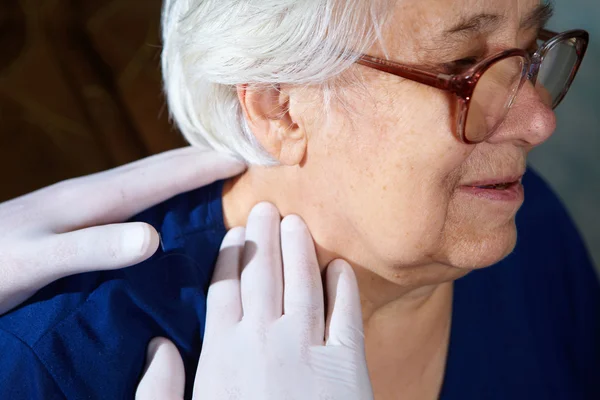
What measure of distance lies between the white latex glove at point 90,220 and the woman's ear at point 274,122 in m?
0.13

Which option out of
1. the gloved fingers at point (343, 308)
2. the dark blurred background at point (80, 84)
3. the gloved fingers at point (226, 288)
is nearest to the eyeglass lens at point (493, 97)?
the gloved fingers at point (343, 308)

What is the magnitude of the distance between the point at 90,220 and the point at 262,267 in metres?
0.28

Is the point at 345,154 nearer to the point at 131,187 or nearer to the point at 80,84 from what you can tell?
the point at 131,187

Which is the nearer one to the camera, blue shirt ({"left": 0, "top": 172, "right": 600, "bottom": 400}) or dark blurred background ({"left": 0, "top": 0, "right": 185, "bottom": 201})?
blue shirt ({"left": 0, "top": 172, "right": 600, "bottom": 400})

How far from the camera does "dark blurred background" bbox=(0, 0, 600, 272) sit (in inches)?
67.8

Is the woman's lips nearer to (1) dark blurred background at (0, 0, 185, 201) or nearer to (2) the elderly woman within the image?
(2) the elderly woman

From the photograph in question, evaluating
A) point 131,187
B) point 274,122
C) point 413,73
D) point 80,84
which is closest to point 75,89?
point 80,84

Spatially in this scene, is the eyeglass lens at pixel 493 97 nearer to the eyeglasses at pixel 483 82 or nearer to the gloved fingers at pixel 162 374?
the eyeglasses at pixel 483 82

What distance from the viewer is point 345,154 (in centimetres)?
101

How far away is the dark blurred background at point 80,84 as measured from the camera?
67.8 inches

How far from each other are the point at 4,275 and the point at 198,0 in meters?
0.49

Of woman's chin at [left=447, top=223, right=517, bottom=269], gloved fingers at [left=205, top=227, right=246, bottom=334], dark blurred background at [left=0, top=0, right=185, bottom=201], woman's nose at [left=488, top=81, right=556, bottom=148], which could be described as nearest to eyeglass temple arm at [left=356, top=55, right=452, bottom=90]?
woman's nose at [left=488, top=81, right=556, bottom=148]

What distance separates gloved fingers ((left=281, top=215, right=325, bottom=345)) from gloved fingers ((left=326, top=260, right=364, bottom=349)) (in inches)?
0.7

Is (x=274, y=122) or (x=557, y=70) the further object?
(x=557, y=70)
